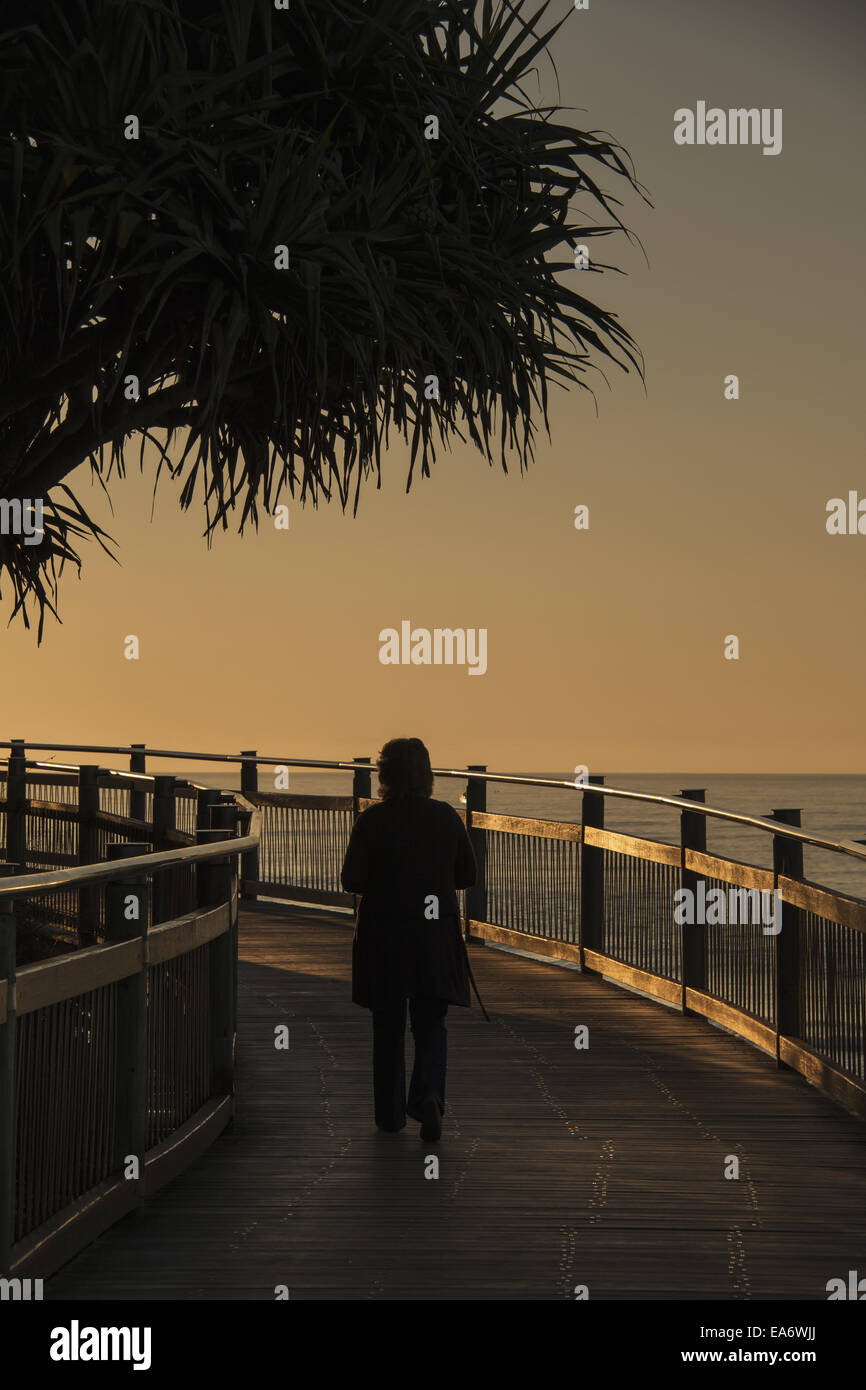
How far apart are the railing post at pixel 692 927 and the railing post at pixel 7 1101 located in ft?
20.5

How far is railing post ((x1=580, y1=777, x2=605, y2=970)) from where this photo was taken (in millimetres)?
12688

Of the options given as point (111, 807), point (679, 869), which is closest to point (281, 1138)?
point (679, 869)

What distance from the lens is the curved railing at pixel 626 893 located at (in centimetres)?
827

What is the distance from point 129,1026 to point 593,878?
6.98 metres

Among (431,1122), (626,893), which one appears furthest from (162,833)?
(431,1122)

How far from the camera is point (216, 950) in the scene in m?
7.78

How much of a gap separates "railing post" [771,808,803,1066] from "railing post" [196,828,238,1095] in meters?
2.84

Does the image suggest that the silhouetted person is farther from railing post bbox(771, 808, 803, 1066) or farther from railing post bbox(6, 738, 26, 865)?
railing post bbox(6, 738, 26, 865)

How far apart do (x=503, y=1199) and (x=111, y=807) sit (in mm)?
11829

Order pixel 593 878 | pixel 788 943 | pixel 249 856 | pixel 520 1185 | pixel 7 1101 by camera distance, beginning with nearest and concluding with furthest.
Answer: pixel 7 1101 → pixel 520 1185 → pixel 788 943 → pixel 593 878 → pixel 249 856

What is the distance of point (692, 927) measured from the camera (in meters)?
Answer: 10.6

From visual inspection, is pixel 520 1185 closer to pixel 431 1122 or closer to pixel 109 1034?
pixel 431 1122

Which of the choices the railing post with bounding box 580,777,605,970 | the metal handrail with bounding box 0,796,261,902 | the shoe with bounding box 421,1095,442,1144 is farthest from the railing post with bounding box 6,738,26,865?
the shoe with bounding box 421,1095,442,1144
